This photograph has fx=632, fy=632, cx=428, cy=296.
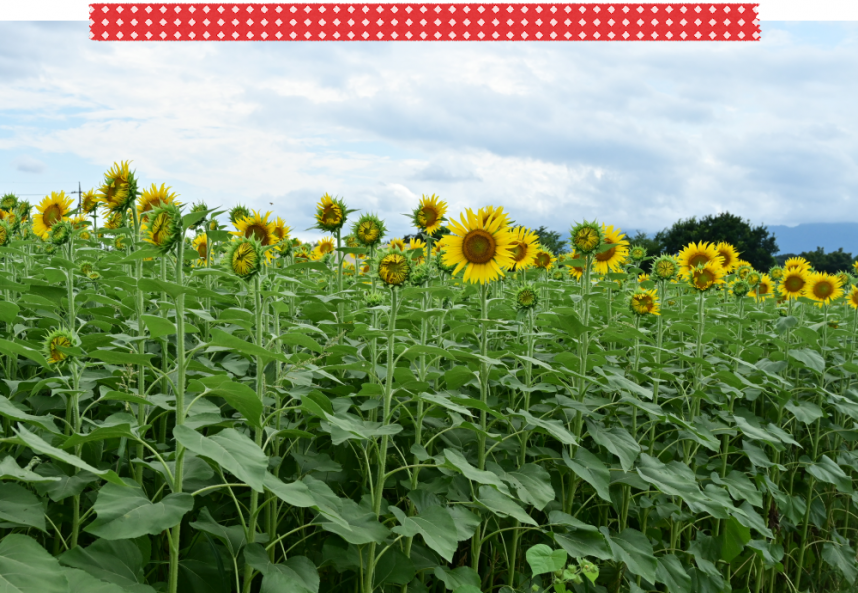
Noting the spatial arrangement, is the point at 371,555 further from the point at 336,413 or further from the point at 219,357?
the point at 219,357

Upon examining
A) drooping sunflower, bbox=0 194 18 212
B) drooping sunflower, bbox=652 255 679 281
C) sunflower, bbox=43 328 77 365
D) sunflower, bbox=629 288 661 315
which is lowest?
sunflower, bbox=43 328 77 365

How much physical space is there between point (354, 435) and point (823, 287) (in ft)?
20.9

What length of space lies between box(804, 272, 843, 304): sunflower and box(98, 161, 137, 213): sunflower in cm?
665

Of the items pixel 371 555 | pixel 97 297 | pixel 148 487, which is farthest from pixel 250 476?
pixel 97 297

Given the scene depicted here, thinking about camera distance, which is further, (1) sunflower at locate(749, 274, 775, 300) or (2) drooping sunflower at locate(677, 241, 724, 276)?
(1) sunflower at locate(749, 274, 775, 300)

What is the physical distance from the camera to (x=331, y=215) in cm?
430

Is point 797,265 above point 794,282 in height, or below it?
above

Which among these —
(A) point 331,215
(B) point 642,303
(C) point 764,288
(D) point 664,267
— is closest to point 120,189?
(A) point 331,215

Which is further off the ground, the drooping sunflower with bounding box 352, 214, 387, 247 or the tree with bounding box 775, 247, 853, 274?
the tree with bounding box 775, 247, 853, 274

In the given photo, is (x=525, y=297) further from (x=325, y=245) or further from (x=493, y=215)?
(x=325, y=245)

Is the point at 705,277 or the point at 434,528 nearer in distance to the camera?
the point at 434,528

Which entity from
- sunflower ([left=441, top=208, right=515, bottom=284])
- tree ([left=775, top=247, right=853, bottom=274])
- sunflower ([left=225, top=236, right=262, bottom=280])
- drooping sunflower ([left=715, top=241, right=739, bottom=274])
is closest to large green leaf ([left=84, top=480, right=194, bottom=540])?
sunflower ([left=225, top=236, right=262, bottom=280])

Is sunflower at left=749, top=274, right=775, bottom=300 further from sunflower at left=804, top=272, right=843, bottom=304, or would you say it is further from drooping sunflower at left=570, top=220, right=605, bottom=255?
drooping sunflower at left=570, top=220, right=605, bottom=255

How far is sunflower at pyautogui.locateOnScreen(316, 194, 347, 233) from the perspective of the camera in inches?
169
